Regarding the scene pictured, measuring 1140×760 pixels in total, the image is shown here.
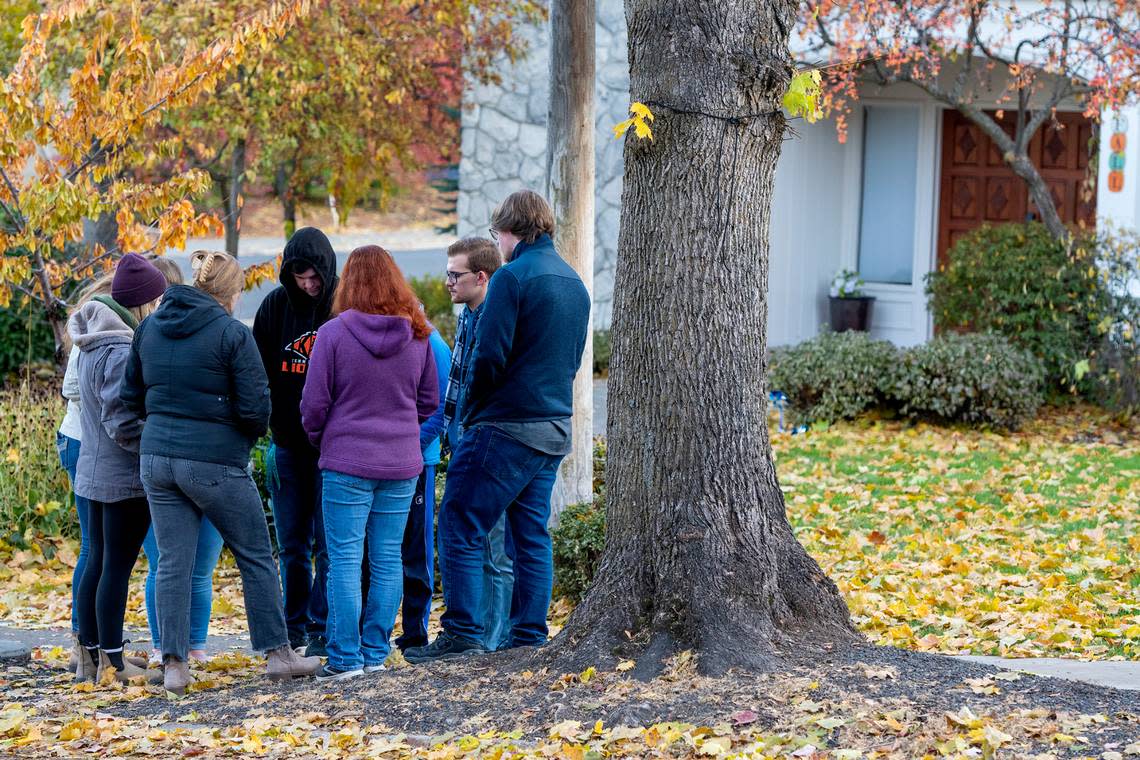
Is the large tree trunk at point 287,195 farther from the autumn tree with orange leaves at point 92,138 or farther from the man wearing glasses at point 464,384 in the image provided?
the man wearing glasses at point 464,384

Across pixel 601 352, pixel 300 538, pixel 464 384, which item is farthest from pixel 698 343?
pixel 601 352

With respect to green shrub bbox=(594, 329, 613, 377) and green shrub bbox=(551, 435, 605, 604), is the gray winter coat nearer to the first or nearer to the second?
green shrub bbox=(551, 435, 605, 604)

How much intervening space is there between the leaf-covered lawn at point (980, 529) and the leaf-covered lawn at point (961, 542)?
12 mm

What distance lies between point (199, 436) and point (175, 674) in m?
0.93

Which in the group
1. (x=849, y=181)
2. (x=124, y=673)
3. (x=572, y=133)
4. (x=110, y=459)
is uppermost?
(x=849, y=181)

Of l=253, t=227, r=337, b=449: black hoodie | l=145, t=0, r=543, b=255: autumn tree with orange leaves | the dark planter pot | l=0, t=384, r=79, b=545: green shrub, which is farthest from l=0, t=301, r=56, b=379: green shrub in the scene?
the dark planter pot

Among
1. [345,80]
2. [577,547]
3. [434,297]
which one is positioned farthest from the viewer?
[434,297]

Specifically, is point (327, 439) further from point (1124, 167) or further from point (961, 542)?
point (1124, 167)

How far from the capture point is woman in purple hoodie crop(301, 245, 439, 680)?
5.05 metres

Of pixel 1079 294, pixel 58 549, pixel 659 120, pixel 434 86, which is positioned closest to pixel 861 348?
pixel 1079 294

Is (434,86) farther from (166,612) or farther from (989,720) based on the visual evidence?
(989,720)

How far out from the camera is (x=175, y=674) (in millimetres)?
5281

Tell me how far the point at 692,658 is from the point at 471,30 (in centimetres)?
1177

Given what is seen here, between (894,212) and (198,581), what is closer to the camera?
(198,581)
